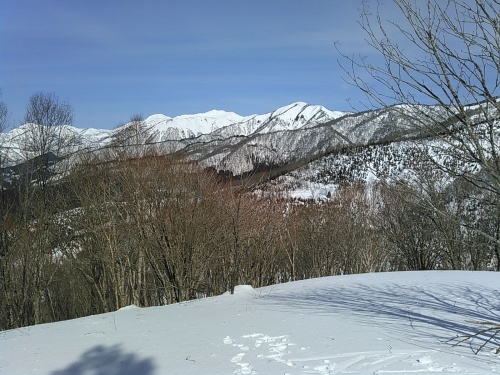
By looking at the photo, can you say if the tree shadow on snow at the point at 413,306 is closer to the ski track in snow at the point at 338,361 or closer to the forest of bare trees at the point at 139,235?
the ski track in snow at the point at 338,361

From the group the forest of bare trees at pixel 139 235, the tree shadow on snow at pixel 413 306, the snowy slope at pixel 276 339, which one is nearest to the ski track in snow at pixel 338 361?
the snowy slope at pixel 276 339

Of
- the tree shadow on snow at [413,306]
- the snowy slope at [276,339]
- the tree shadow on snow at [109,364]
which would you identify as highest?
the tree shadow on snow at [109,364]

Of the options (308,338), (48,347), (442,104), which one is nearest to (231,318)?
(308,338)

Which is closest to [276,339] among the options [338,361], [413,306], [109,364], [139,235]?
[338,361]

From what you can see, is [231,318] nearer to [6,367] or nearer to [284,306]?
[284,306]

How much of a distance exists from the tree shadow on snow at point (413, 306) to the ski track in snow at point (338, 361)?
2.54ft

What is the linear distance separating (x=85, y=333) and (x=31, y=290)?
1105cm

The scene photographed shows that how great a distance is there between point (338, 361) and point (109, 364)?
8.71 ft

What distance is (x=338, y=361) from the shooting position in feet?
14.9

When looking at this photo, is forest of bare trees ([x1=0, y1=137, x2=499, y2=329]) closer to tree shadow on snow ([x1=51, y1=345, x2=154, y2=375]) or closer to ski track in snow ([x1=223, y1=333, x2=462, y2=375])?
ski track in snow ([x1=223, y1=333, x2=462, y2=375])

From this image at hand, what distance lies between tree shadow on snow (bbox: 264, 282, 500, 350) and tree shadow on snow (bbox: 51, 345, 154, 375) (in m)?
3.41

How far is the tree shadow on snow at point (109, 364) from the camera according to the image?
458 centimetres

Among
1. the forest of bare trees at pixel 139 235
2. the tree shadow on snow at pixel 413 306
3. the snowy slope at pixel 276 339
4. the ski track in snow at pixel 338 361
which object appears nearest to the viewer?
the ski track in snow at pixel 338 361

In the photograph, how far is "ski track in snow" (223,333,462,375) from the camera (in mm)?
4207
